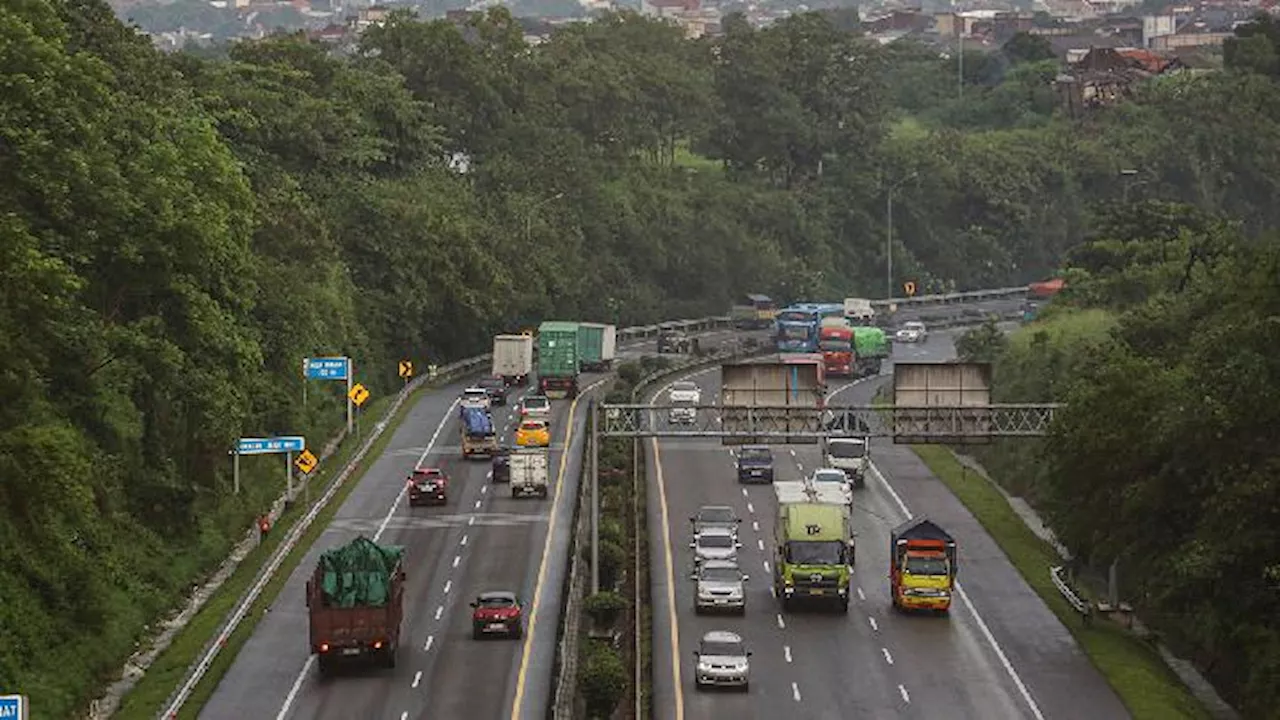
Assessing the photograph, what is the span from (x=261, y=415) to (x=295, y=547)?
57.5 ft

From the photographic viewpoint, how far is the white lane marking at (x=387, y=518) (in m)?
65.6

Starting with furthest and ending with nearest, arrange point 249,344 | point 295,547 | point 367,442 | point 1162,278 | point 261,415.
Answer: point 1162,278 → point 367,442 → point 261,415 → point 249,344 → point 295,547

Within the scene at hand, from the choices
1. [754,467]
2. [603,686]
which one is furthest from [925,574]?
[754,467]

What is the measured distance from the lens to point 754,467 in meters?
110

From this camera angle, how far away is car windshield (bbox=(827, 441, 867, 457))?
10851cm

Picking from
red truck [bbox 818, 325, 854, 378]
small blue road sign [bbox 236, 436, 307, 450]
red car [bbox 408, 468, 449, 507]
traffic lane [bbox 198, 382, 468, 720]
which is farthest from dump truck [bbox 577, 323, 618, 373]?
small blue road sign [bbox 236, 436, 307, 450]

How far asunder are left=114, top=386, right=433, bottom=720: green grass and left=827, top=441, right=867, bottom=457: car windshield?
20255 millimetres

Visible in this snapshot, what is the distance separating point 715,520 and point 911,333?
88.6 meters

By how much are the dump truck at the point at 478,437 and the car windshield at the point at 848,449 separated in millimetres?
14939

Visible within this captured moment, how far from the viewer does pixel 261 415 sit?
107 metres

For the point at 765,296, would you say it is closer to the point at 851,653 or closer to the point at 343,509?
the point at 343,509

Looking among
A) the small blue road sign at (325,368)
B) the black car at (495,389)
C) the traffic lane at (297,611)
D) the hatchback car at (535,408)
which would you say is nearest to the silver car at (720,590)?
the traffic lane at (297,611)

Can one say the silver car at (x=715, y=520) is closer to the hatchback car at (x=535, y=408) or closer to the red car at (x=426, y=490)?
the red car at (x=426, y=490)

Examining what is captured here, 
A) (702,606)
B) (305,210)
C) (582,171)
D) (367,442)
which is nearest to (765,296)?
(582,171)
